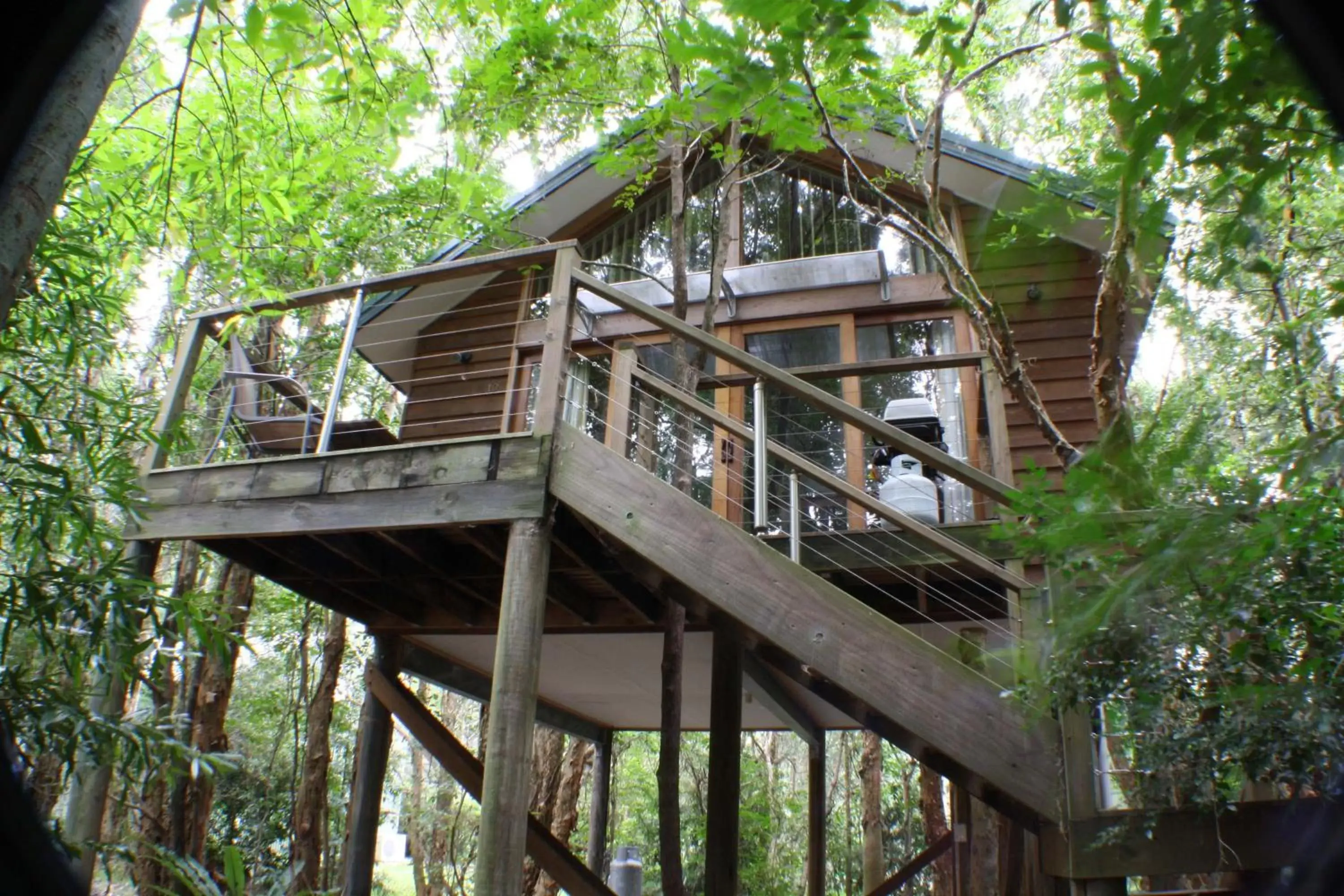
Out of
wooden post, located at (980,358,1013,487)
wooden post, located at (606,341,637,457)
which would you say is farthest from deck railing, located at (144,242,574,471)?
wooden post, located at (980,358,1013,487)

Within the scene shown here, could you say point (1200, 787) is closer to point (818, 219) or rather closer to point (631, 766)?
point (818, 219)

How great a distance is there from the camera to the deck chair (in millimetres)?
5344

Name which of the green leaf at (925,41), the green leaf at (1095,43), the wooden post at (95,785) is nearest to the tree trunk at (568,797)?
the wooden post at (95,785)

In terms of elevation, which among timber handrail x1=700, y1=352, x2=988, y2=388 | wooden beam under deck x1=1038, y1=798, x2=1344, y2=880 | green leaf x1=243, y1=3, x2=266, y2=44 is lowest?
wooden beam under deck x1=1038, y1=798, x2=1344, y2=880

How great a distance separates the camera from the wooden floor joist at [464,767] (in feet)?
16.7

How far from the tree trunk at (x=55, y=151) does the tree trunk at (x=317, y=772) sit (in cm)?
809

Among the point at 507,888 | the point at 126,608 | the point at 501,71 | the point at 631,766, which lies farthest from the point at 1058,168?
the point at 631,766

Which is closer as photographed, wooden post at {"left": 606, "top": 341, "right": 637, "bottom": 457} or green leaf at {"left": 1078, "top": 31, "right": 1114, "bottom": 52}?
green leaf at {"left": 1078, "top": 31, "right": 1114, "bottom": 52}

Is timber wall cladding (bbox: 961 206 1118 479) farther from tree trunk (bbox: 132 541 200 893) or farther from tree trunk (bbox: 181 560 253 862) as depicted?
tree trunk (bbox: 181 560 253 862)

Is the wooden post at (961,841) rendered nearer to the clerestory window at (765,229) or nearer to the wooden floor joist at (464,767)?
the wooden floor joist at (464,767)

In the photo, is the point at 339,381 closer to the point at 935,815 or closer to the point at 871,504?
the point at 871,504

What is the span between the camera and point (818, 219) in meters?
8.08

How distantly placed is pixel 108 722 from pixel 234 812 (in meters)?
10.9

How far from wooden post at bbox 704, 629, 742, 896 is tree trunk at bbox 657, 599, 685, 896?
190 mm
